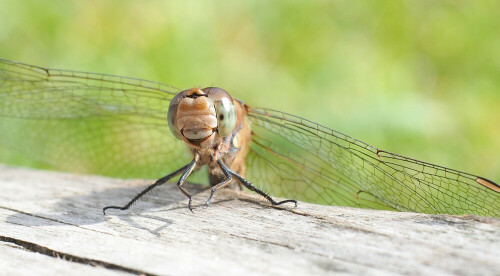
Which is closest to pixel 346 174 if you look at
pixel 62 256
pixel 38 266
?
pixel 62 256

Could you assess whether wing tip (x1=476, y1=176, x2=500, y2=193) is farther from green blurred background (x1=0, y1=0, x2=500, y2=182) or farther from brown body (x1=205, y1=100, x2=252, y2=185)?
green blurred background (x1=0, y1=0, x2=500, y2=182)

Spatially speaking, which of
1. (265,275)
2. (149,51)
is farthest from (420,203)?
(149,51)

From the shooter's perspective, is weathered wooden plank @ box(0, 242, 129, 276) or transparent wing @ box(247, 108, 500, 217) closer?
weathered wooden plank @ box(0, 242, 129, 276)

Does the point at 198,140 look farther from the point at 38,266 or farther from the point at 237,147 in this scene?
the point at 38,266

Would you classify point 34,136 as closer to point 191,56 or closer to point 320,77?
point 191,56

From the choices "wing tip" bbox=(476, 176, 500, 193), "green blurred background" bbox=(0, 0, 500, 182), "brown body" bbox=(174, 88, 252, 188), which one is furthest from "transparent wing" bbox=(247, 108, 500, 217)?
"green blurred background" bbox=(0, 0, 500, 182)

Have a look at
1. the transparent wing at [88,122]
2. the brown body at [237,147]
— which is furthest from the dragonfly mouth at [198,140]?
the transparent wing at [88,122]
